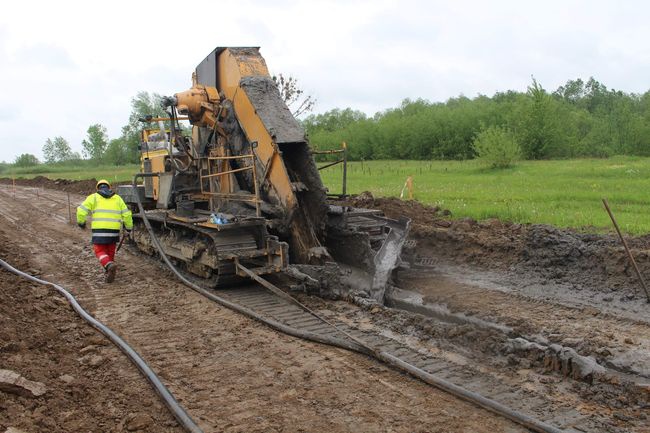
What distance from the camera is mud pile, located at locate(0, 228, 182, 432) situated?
4086 mm

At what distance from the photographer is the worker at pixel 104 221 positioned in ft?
28.4

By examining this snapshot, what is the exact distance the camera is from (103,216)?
8703mm

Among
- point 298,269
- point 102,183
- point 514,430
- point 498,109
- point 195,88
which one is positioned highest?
point 498,109

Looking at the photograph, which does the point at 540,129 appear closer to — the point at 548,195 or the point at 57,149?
the point at 548,195

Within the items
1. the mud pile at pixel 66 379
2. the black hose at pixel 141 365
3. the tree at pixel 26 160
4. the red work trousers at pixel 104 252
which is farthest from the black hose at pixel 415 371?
the tree at pixel 26 160

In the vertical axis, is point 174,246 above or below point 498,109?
below

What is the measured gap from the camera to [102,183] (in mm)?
8797

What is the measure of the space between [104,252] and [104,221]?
18.7 inches

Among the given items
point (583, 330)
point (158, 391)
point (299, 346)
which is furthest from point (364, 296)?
point (158, 391)

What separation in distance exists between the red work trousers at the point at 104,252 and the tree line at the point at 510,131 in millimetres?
23786

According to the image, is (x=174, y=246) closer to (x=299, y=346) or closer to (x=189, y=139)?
(x=189, y=139)

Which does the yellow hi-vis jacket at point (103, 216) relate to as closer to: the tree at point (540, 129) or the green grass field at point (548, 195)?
the green grass field at point (548, 195)

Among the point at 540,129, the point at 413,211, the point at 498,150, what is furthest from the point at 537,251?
the point at 540,129

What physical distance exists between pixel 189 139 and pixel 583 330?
21.8 ft
